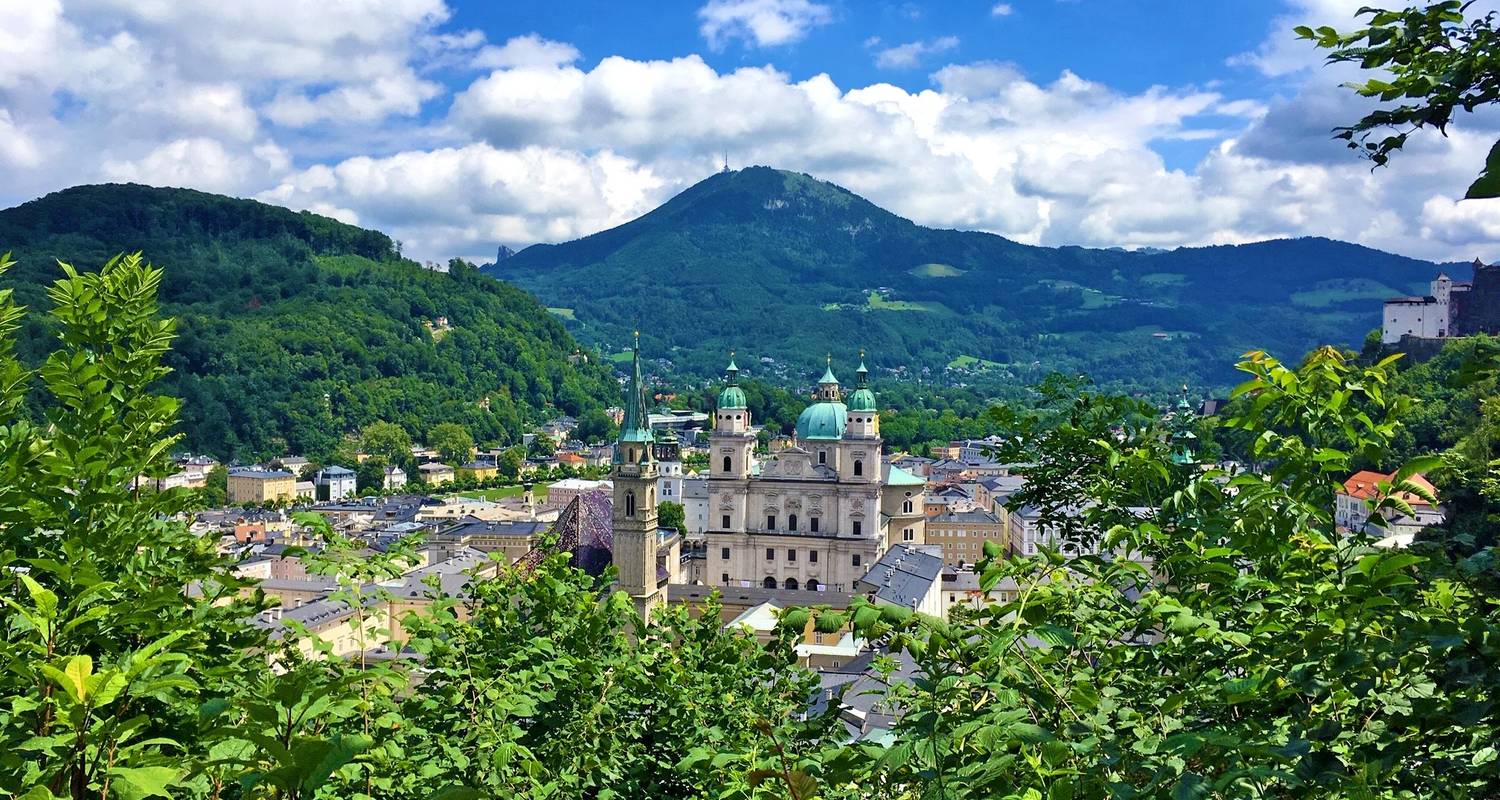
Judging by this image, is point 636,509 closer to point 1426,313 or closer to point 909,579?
point 909,579

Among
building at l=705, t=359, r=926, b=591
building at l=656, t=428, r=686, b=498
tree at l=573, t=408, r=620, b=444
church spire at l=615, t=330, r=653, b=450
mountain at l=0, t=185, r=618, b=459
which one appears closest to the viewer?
church spire at l=615, t=330, r=653, b=450

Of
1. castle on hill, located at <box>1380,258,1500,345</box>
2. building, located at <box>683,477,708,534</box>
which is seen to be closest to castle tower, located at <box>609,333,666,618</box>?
building, located at <box>683,477,708,534</box>

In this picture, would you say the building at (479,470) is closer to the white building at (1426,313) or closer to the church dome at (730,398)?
the church dome at (730,398)

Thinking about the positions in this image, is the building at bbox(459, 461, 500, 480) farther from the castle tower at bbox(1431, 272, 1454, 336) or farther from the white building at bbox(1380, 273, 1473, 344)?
the castle tower at bbox(1431, 272, 1454, 336)

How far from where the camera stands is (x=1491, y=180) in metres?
2.43

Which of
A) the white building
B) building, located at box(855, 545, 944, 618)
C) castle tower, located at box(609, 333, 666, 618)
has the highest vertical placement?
the white building

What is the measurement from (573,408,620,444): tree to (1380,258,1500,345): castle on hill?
267 feet

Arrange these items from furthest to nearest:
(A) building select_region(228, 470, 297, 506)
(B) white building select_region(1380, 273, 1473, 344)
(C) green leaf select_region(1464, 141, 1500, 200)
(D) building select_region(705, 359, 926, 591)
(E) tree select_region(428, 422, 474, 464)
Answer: (E) tree select_region(428, 422, 474, 464) < (A) building select_region(228, 470, 297, 506) < (B) white building select_region(1380, 273, 1473, 344) < (D) building select_region(705, 359, 926, 591) < (C) green leaf select_region(1464, 141, 1500, 200)

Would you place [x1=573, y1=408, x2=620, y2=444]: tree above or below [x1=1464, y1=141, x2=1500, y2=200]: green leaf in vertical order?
below

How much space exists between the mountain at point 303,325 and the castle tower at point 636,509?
69.2 meters

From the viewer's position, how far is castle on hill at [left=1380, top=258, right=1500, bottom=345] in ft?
229

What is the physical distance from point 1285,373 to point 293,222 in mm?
173136

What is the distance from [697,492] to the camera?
2901 inches

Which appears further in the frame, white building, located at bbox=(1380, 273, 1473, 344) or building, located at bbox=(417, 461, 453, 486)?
building, located at bbox=(417, 461, 453, 486)
